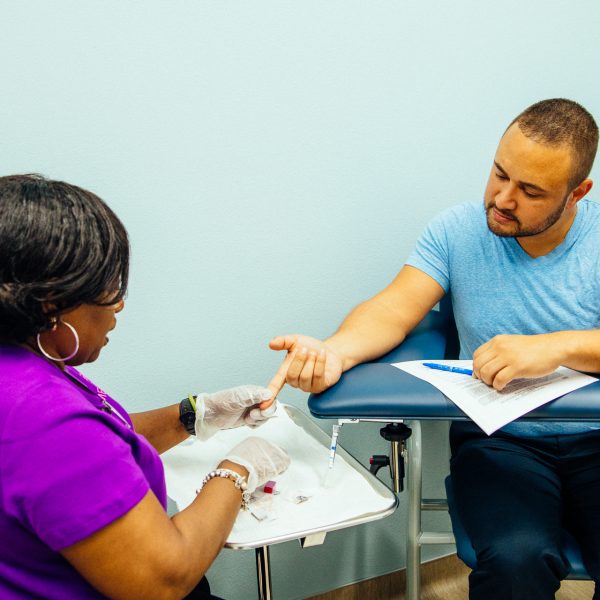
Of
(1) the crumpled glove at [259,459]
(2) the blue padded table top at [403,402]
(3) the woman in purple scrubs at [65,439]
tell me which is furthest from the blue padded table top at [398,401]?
(3) the woman in purple scrubs at [65,439]

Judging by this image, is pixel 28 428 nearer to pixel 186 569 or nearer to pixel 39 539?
pixel 39 539

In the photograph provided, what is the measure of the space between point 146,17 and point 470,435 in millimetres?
1120

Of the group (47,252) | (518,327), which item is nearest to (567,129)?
(518,327)

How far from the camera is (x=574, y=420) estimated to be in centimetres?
103

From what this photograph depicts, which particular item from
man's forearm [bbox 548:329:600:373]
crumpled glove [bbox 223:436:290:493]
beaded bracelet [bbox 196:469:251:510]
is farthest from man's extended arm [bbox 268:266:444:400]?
man's forearm [bbox 548:329:600:373]

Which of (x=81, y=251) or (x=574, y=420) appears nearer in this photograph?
(x=81, y=251)

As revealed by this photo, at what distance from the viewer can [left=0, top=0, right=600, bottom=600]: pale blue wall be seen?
1.23 meters

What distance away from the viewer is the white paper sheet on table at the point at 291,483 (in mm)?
1002

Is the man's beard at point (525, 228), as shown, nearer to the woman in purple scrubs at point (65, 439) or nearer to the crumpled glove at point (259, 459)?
the crumpled glove at point (259, 459)

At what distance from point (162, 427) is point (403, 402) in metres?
0.45

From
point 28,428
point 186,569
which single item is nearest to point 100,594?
point 186,569

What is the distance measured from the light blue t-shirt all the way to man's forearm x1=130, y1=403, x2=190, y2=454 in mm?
684

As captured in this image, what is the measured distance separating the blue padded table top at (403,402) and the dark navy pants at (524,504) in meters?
0.25

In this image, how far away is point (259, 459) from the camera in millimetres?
1074
